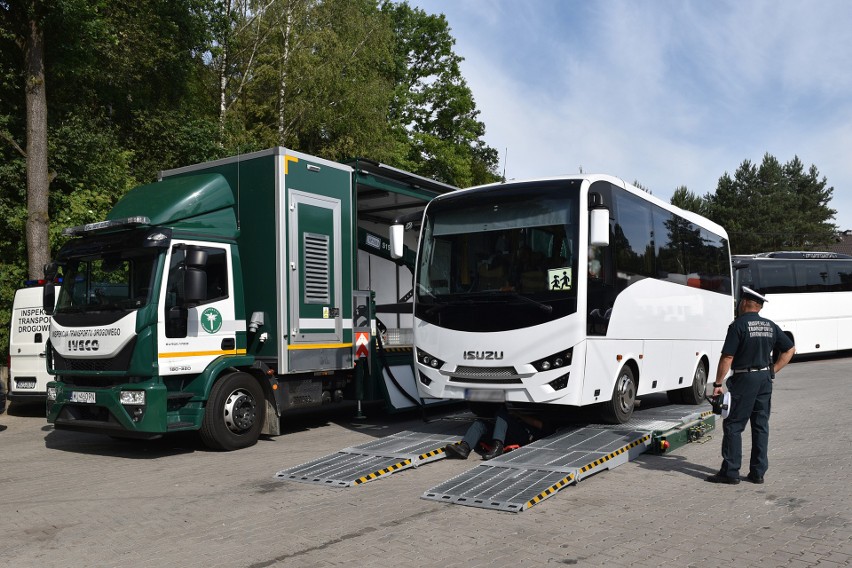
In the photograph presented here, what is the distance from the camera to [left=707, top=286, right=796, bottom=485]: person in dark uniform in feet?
23.3

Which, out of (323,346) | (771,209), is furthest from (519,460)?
(771,209)

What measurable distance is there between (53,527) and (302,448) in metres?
3.86

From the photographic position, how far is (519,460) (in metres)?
7.81

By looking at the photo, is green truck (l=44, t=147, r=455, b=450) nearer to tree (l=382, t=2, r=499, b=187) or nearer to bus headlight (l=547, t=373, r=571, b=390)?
bus headlight (l=547, t=373, r=571, b=390)

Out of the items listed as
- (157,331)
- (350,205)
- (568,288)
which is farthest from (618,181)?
(157,331)

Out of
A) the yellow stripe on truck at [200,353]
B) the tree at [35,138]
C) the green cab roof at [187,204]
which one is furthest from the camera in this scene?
the tree at [35,138]

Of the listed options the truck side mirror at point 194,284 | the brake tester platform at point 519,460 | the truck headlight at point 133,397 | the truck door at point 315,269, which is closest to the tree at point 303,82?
the truck door at point 315,269

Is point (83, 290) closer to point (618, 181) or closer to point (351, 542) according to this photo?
point (351, 542)

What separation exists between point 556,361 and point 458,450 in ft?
4.84

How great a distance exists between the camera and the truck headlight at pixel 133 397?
8578 millimetres

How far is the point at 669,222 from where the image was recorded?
39.2ft

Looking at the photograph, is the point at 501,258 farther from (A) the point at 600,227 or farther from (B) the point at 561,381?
(B) the point at 561,381

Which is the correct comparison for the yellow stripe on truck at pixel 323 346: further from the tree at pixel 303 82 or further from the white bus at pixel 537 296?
the tree at pixel 303 82

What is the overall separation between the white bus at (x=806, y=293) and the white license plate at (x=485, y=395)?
16.5 meters
